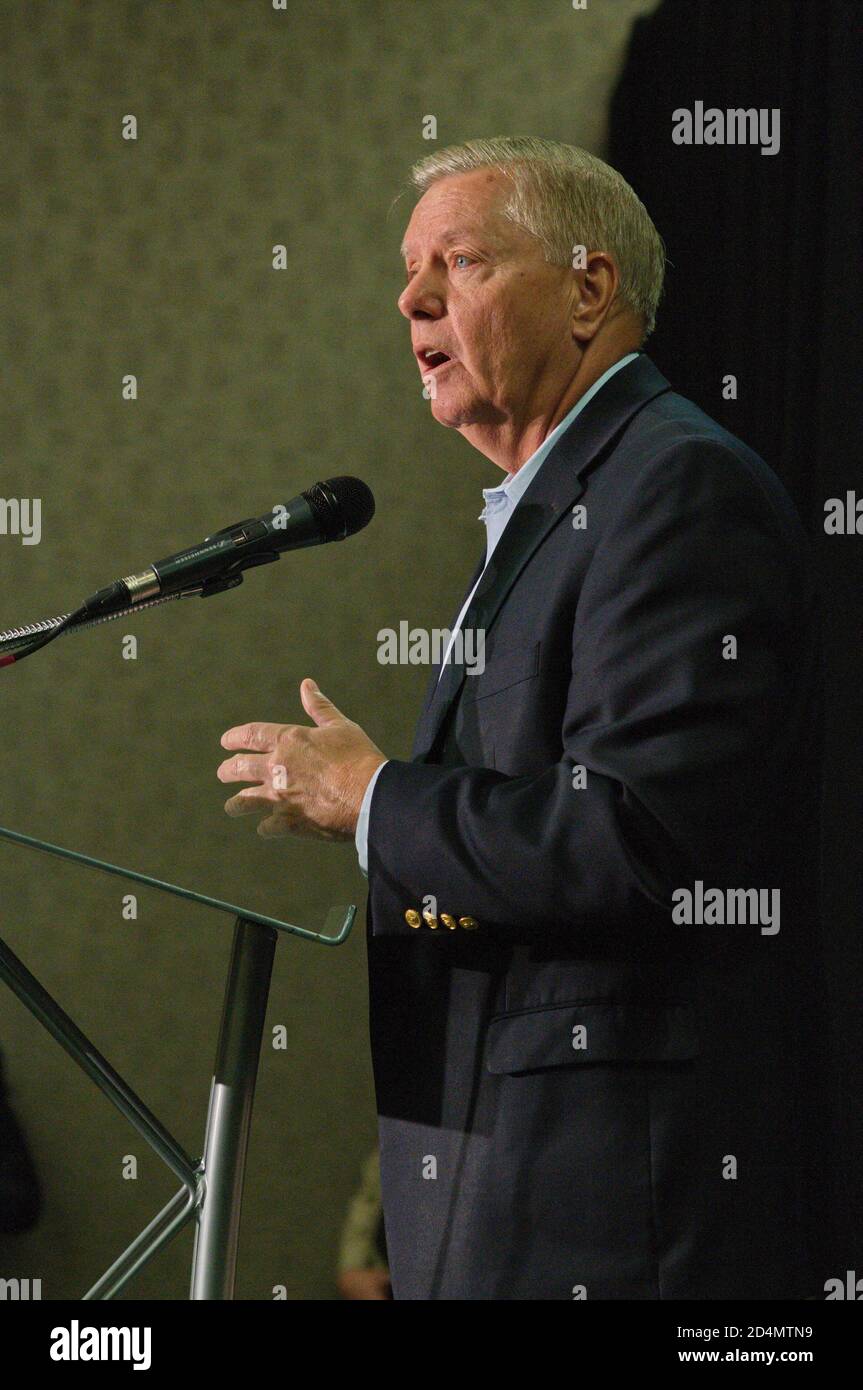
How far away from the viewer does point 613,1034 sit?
1.10 meters

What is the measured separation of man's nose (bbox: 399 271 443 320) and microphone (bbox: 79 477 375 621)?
297 mm

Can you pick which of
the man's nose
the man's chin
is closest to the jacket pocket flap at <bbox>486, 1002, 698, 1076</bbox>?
the man's chin

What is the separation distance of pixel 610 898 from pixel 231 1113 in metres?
0.33

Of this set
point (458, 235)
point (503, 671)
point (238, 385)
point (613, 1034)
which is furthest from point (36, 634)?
point (238, 385)

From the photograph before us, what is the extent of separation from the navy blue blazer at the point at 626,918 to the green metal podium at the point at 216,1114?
6.4 inches

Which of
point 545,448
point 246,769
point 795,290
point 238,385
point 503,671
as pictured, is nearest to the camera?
point 246,769

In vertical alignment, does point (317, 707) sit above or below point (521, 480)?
below

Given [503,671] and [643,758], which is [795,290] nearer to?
[503,671]

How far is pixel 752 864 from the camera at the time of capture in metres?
1.15

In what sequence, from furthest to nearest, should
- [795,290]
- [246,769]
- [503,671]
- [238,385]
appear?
[238,385] → [795,290] → [503,671] → [246,769]

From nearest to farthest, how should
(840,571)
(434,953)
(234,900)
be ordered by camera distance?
1. (234,900)
2. (434,953)
3. (840,571)

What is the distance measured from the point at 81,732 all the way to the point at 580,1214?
4.48 feet

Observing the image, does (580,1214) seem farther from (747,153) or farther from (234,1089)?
(747,153)
